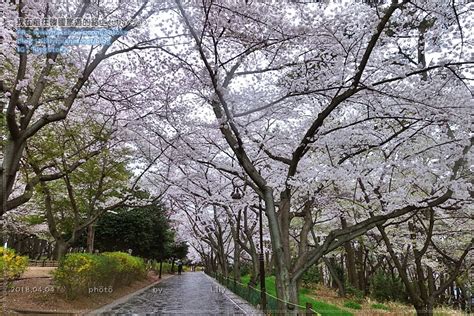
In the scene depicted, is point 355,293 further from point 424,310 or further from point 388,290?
point 424,310

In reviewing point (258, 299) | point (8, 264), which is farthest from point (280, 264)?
point (258, 299)

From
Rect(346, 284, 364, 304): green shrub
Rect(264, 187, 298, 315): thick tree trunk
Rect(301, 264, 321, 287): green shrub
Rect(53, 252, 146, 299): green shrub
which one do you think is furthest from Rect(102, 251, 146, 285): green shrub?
Rect(346, 284, 364, 304): green shrub

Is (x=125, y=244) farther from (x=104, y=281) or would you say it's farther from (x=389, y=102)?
(x=389, y=102)

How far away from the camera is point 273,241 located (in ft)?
23.7

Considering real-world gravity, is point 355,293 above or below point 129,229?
below

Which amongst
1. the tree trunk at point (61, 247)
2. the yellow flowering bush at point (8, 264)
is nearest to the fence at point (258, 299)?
the yellow flowering bush at point (8, 264)

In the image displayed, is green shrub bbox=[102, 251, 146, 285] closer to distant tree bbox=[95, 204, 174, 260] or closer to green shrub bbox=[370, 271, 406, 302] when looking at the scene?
distant tree bbox=[95, 204, 174, 260]

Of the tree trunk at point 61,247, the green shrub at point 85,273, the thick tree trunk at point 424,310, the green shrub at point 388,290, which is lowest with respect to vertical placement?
the green shrub at point 388,290

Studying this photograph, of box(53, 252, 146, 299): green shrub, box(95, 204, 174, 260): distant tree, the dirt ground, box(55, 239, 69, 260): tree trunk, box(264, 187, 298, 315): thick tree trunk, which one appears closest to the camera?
box(264, 187, 298, 315): thick tree trunk

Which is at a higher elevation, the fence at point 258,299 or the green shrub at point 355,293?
the fence at point 258,299

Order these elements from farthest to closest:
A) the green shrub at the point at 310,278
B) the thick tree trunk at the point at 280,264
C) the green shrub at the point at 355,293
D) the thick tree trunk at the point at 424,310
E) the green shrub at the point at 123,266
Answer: the green shrub at the point at 310,278, the green shrub at the point at 355,293, the green shrub at the point at 123,266, the thick tree trunk at the point at 424,310, the thick tree trunk at the point at 280,264

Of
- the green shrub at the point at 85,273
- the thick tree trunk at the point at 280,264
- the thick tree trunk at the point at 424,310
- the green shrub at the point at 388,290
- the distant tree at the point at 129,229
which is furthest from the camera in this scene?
the distant tree at the point at 129,229

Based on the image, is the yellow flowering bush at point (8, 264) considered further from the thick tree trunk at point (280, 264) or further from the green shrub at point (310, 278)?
the green shrub at point (310, 278)

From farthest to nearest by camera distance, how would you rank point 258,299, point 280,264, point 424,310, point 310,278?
1. point 310,278
2. point 258,299
3. point 424,310
4. point 280,264
